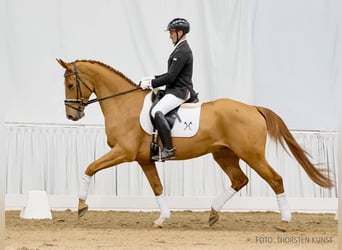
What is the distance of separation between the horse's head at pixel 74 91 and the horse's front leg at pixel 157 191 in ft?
2.47

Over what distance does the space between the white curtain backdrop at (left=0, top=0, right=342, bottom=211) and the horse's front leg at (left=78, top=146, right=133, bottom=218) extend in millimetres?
1849

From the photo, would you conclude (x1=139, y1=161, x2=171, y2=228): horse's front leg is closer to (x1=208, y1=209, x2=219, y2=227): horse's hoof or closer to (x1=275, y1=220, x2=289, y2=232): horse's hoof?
(x1=208, y1=209, x2=219, y2=227): horse's hoof

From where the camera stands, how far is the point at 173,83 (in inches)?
274

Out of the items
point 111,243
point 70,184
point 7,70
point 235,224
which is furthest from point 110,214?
point 111,243

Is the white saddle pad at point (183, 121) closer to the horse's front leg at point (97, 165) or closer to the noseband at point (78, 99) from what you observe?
the horse's front leg at point (97, 165)

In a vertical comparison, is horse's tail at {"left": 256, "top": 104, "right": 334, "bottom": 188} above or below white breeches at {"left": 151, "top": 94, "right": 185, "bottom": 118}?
below

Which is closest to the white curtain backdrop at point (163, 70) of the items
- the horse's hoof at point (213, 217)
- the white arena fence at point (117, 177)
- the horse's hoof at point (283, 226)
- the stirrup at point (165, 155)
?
the white arena fence at point (117, 177)

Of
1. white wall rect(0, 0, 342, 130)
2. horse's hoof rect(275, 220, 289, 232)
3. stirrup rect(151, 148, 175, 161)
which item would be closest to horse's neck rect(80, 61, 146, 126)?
stirrup rect(151, 148, 175, 161)

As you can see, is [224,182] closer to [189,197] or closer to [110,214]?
[189,197]

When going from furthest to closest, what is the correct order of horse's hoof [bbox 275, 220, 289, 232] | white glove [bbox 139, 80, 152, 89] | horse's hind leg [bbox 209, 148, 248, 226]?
horse's hind leg [bbox 209, 148, 248, 226] < white glove [bbox 139, 80, 152, 89] < horse's hoof [bbox 275, 220, 289, 232]

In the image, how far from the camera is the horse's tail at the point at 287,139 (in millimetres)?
7070

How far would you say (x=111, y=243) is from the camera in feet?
19.0

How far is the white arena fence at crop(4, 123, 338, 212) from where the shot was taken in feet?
28.2

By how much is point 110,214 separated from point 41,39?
2151 millimetres
